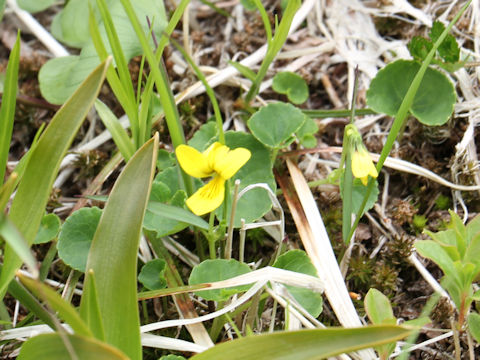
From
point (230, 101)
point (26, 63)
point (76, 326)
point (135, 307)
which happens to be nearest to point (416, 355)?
point (135, 307)

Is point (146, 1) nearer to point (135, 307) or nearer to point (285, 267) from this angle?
point (285, 267)

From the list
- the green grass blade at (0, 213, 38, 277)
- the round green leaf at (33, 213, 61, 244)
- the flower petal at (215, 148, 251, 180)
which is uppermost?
the green grass blade at (0, 213, 38, 277)

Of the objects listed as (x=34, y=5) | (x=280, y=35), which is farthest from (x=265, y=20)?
(x=34, y=5)

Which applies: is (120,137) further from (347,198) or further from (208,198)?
(347,198)

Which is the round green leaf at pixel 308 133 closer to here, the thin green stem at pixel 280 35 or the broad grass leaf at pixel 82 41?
the thin green stem at pixel 280 35

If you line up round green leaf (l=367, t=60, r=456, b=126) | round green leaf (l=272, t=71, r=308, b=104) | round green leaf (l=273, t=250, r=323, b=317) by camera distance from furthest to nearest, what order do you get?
1. round green leaf (l=272, t=71, r=308, b=104)
2. round green leaf (l=367, t=60, r=456, b=126)
3. round green leaf (l=273, t=250, r=323, b=317)

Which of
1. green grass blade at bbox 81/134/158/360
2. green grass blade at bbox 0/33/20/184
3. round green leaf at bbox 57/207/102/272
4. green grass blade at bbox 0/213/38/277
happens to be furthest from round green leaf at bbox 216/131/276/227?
green grass blade at bbox 0/213/38/277

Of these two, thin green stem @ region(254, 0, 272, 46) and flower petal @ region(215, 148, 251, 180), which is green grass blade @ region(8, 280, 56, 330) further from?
thin green stem @ region(254, 0, 272, 46)
